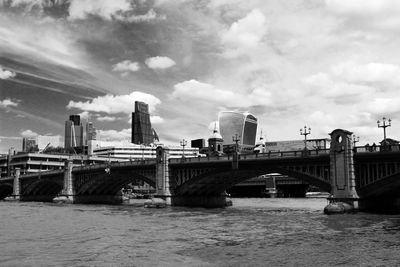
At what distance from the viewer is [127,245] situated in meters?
37.0

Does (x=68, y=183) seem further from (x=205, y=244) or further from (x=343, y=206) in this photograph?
(x=205, y=244)

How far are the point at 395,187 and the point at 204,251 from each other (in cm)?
4228

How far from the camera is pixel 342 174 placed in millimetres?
64500

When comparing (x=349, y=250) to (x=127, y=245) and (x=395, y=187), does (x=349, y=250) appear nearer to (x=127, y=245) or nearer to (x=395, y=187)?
(x=127, y=245)

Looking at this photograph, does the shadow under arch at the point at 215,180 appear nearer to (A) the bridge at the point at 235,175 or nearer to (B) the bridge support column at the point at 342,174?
(A) the bridge at the point at 235,175

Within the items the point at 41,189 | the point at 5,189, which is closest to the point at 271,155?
the point at 41,189

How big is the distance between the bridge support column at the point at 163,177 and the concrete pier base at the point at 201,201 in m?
1.77

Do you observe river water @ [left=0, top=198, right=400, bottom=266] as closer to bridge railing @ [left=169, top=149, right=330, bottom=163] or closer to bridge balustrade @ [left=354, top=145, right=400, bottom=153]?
bridge balustrade @ [left=354, top=145, right=400, bottom=153]

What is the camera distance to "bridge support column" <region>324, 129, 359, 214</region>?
62844 mm

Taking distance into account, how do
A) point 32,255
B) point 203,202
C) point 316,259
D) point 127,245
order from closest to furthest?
point 316,259 → point 32,255 → point 127,245 → point 203,202

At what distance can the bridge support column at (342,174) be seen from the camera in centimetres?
6284

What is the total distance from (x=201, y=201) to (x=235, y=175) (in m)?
11.9

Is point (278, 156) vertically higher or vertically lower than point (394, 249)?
higher

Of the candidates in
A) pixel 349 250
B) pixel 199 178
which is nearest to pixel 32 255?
pixel 349 250
